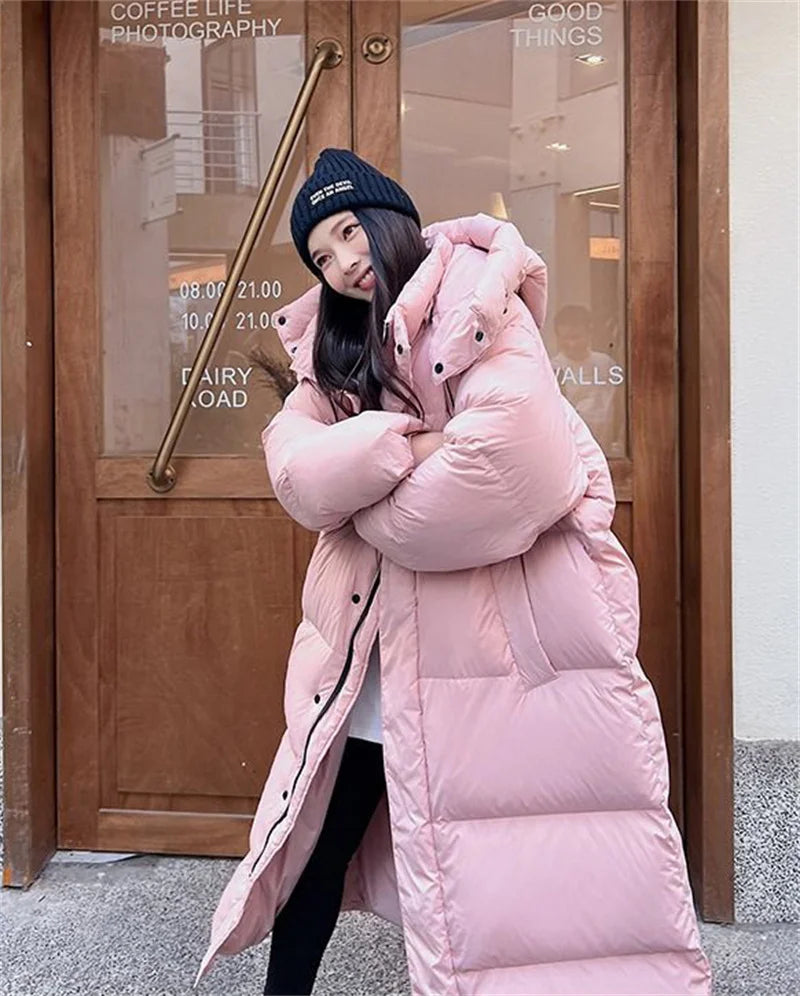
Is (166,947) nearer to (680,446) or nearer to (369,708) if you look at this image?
(369,708)

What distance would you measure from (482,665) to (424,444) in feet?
1.31

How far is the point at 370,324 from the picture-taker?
5.78ft

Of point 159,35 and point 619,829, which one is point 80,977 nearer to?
point 619,829

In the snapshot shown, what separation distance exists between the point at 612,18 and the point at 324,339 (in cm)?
157

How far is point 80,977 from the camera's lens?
243 cm

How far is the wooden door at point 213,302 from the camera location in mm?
2854

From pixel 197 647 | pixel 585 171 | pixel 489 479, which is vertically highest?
pixel 585 171

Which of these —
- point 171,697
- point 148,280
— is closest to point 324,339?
point 148,280

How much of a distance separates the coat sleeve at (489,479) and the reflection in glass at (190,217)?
1.41 m

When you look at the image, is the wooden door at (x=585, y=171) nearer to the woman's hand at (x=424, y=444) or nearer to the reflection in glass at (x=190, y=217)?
the reflection in glass at (x=190, y=217)

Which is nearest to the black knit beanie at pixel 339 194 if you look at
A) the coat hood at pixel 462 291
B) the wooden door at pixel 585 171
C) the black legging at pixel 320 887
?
the coat hood at pixel 462 291

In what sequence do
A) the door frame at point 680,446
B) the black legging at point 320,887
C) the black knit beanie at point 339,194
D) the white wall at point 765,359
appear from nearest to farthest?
the black knit beanie at point 339,194 < the black legging at point 320,887 < the door frame at point 680,446 < the white wall at point 765,359

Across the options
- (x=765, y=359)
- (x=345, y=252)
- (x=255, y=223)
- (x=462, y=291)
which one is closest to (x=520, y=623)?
(x=462, y=291)

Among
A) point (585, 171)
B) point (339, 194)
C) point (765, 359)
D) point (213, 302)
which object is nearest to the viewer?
point (339, 194)
